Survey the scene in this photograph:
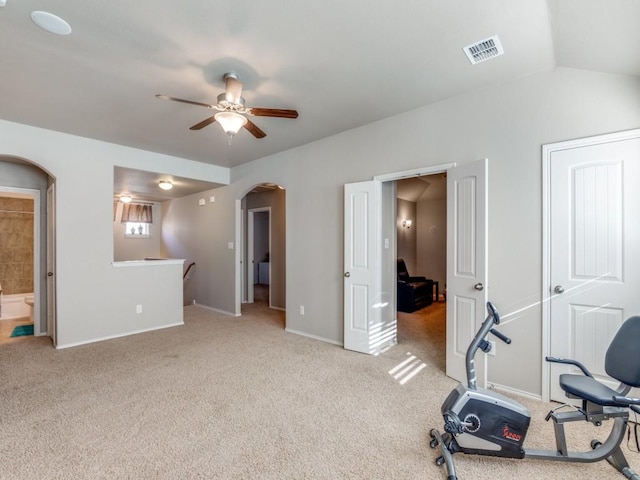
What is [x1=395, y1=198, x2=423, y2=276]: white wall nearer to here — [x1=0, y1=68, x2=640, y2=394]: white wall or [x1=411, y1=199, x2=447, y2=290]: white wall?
[x1=411, y1=199, x2=447, y2=290]: white wall

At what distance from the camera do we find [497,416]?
1.79 m

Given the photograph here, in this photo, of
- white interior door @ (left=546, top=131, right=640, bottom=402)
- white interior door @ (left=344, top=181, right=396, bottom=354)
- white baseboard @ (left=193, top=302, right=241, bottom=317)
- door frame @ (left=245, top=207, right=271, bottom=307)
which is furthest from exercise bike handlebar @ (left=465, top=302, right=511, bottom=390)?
door frame @ (left=245, top=207, right=271, bottom=307)

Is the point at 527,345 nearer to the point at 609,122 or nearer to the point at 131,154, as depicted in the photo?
the point at 609,122

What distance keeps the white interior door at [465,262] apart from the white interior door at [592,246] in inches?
19.9

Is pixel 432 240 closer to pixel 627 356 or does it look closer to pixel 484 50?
pixel 484 50

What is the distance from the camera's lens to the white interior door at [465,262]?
275cm

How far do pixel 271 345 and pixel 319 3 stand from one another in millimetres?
3564

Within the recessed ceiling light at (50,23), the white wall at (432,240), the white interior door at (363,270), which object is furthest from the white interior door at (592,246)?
the white wall at (432,240)

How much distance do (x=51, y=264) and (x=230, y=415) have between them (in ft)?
12.0

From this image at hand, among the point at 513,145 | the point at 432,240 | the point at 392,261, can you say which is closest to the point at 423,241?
the point at 432,240

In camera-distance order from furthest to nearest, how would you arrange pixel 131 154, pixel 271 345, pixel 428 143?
pixel 131 154 → pixel 271 345 → pixel 428 143

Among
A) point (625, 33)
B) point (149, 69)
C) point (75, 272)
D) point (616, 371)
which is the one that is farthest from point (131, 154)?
point (616, 371)

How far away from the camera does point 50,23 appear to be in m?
1.95

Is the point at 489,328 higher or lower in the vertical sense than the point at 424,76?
lower
